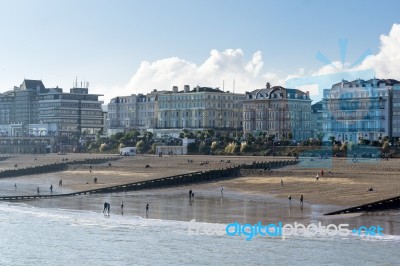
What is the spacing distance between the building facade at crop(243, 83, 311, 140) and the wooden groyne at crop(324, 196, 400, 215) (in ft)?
287

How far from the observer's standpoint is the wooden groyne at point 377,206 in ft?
180

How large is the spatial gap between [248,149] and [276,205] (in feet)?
210

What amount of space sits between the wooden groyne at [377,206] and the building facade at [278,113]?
287 ft

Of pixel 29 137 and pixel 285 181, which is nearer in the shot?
pixel 285 181

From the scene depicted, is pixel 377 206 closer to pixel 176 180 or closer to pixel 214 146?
pixel 176 180

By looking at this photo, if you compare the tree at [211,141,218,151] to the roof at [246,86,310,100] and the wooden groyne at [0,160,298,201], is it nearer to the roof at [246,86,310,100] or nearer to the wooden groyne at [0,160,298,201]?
the roof at [246,86,310,100]

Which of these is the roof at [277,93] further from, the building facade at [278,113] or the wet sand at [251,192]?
the wet sand at [251,192]

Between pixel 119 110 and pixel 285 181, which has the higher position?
pixel 119 110

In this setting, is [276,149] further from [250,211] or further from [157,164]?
[250,211]

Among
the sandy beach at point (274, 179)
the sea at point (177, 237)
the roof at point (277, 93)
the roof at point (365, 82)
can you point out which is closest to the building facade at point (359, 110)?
the roof at point (365, 82)

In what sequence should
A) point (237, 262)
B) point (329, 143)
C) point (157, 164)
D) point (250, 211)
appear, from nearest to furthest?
1. point (237, 262)
2. point (250, 211)
3. point (157, 164)
4. point (329, 143)

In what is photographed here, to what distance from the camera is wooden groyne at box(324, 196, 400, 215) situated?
55000mm

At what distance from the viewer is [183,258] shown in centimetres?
4075

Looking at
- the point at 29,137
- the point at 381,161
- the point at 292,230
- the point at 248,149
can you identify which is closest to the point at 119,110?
the point at 29,137
